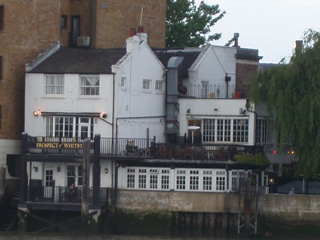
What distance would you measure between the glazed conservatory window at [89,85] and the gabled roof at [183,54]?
740 centimetres

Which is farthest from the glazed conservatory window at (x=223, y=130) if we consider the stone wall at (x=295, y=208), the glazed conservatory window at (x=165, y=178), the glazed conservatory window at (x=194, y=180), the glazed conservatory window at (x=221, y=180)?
the stone wall at (x=295, y=208)

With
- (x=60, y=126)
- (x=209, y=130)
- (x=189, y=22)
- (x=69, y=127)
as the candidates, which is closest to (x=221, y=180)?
(x=209, y=130)

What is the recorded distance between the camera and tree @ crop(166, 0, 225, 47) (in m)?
84.2

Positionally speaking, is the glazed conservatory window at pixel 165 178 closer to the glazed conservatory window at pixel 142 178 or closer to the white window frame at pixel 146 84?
the glazed conservatory window at pixel 142 178

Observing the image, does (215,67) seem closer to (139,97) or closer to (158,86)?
(158,86)

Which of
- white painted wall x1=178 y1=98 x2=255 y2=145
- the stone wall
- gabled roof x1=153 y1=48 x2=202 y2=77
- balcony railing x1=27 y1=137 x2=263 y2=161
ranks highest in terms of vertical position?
gabled roof x1=153 y1=48 x2=202 y2=77

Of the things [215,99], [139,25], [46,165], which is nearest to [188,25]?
[139,25]

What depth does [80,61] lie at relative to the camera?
62.3 metres

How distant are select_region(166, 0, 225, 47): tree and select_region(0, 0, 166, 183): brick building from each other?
543 inches

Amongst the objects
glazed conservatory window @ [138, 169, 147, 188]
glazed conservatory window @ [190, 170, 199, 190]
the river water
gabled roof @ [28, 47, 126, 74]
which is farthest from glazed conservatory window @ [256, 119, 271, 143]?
gabled roof @ [28, 47, 126, 74]

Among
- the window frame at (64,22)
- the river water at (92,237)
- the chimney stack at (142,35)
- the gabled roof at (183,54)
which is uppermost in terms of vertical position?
the window frame at (64,22)

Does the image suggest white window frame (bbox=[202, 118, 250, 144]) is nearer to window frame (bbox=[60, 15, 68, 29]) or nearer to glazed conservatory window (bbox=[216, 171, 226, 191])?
glazed conservatory window (bbox=[216, 171, 226, 191])

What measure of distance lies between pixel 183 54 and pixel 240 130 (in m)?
7.74

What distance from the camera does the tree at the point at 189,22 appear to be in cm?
8419
